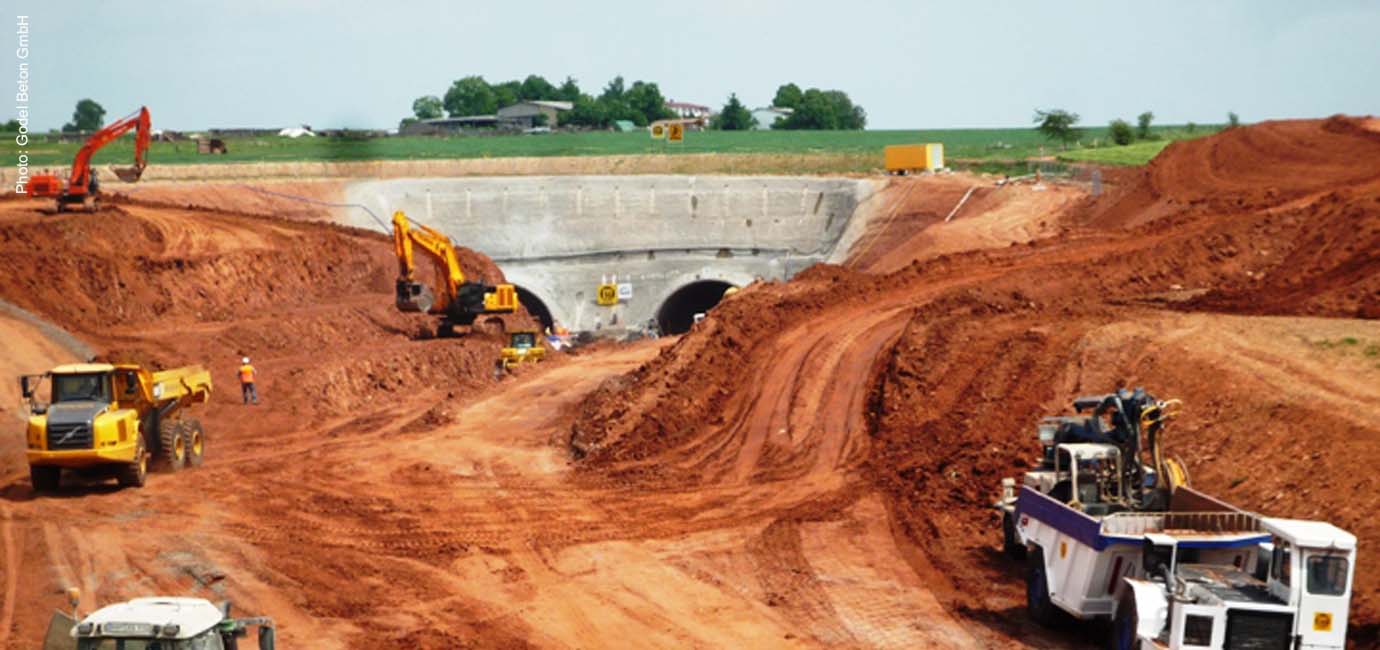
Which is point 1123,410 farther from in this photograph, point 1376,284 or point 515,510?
point 1376,284

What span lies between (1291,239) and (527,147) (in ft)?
245

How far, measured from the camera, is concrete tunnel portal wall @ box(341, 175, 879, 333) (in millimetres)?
76750

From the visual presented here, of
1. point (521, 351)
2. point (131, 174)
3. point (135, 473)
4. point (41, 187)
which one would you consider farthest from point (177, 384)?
point (41, 187)

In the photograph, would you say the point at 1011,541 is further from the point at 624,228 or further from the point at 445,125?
the point at 445,125

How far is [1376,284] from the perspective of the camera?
2998 centimetres

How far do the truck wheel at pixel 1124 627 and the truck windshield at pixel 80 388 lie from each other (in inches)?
812

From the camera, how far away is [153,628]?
11531mm

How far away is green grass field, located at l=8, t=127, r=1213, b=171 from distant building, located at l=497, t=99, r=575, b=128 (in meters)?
45.3

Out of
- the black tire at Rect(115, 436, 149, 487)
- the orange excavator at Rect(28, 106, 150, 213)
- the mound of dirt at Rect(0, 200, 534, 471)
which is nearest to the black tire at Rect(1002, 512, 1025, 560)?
the black tire at Rect(115, 436, 149, 487)

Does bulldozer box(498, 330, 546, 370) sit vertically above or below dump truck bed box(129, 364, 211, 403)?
below

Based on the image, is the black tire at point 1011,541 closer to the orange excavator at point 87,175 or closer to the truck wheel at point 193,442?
the truck wheel at point 193,442

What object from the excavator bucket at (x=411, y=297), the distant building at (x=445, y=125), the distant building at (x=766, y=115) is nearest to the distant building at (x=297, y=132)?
the distant building at (x=445, y=125)

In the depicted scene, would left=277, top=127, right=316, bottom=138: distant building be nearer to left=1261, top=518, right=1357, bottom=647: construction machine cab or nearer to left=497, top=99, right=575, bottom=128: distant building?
left=497, top=99, right=575, bottom=128: distant building

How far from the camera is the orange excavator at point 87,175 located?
2046 inches
